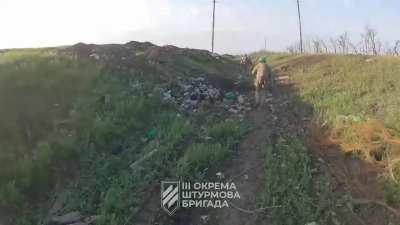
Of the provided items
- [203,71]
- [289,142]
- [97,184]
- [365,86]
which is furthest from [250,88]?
[97,184]

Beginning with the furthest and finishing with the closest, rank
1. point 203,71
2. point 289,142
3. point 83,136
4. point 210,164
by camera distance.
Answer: point 203,71, point 83,136, point 289,142, point 210,164

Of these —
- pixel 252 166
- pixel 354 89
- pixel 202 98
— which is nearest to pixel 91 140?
pixel 252 166

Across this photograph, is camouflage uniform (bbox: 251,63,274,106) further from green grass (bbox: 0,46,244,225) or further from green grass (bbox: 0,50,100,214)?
green grass (bbox: 0,50,100,214)

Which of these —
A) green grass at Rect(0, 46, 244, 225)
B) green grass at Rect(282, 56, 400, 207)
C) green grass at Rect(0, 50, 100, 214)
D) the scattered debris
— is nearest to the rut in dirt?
green grass at Rect(0, 46, 244, 225)

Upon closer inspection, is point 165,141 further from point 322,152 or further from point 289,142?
point 322,152

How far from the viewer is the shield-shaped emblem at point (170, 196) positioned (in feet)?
23.4

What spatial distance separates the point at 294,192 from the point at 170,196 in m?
1.77

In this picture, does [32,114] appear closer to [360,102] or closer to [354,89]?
[360,102]

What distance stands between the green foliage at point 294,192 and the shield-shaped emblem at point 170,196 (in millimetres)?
1255

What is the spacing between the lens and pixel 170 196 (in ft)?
23.9

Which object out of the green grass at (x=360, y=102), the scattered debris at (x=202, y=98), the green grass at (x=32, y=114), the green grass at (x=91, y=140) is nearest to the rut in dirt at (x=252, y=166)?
the green grass at (x=91, y=140)

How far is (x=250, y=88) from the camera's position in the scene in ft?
44.4

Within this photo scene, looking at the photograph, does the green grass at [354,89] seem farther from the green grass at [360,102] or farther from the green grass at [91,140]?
the green grass at [91,140]

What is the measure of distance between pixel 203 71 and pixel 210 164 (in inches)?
282
